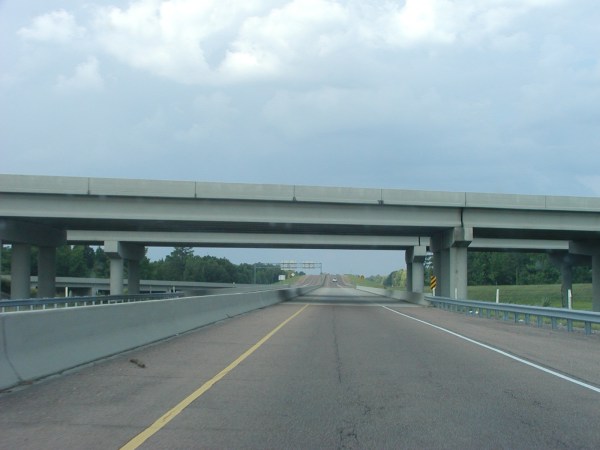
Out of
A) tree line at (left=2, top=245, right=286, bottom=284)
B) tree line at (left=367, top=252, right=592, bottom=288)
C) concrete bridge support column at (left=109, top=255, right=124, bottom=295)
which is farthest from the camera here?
tree line at (left=367, top=252, right=592, bottom=288)

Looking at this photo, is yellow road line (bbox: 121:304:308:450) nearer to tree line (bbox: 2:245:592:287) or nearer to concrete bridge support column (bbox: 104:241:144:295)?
concrete bridge support column (bbox: 104:241:144:295)

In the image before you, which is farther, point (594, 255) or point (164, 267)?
point (164, 267)

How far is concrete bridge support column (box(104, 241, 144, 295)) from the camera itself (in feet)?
207

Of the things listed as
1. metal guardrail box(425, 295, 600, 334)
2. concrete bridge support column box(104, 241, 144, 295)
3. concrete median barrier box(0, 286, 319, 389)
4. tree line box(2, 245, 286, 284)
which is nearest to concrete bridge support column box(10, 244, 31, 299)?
concrete bridge support column box(104, 241, 144, 295)

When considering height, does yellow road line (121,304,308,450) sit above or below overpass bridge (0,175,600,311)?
→ below

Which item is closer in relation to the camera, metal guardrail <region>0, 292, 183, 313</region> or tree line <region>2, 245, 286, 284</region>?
A: metal guardrail <region>0, 292, 183, 313</region>

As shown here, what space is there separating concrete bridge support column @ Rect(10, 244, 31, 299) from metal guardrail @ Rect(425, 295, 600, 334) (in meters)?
28.0

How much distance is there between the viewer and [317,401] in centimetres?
946

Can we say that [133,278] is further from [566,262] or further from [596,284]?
[566,262]

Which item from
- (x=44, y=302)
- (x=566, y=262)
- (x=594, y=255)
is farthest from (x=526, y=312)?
(x=566, y=262)

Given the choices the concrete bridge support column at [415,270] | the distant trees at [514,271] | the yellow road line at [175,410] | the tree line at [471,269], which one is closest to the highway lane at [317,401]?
the yellow road line at [175,410]

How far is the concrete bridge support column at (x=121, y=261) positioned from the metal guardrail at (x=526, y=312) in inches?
1268

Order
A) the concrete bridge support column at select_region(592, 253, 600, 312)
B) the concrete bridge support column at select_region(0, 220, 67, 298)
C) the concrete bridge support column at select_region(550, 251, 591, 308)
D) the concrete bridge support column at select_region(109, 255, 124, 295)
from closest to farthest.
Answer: the concrete bridge support column at select_region(0, 220, 67, 298) < the concrete bridge support column at select_region(592, 253, 600, 312) < the concrete bridge support column at select_region(109, 255, 124, 295) < the concrete bridge support column at select_region(550, 251, 591, 308)

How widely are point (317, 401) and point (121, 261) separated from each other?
6122cm
